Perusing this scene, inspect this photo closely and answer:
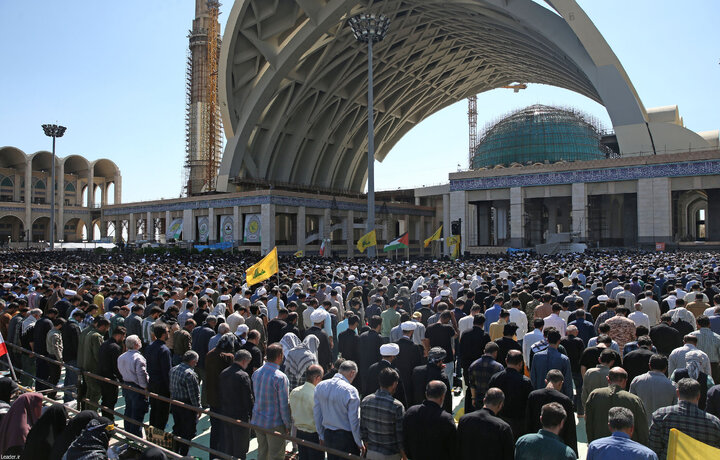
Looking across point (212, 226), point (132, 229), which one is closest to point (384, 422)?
point (212, 226)

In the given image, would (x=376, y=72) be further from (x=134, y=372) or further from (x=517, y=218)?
(x=134, y=372)

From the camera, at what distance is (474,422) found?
12.5 ft

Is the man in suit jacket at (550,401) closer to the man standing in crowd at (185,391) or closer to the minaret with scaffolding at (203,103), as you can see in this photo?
the man standing in crowd at (185,391)

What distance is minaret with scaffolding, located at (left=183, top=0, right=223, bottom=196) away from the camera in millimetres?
64000

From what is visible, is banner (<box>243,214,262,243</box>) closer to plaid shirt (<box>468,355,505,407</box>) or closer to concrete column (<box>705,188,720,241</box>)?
concrete column (<box>705,188,720,241</box>)

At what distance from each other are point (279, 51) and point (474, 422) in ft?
142

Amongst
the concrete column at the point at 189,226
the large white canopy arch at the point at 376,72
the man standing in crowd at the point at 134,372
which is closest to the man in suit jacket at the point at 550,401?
the man standing in crowd at the point at 134,372

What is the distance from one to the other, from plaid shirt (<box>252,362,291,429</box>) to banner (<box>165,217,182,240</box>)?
44030mm

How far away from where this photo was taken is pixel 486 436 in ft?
12.3

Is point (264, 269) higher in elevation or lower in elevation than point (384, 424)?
higher

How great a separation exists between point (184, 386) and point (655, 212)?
3231 centimetres

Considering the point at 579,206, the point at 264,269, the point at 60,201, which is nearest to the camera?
the point at 264,269

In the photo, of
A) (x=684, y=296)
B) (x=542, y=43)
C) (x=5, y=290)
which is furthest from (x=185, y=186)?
(x=684, y=296)

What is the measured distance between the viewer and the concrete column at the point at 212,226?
4431cm
